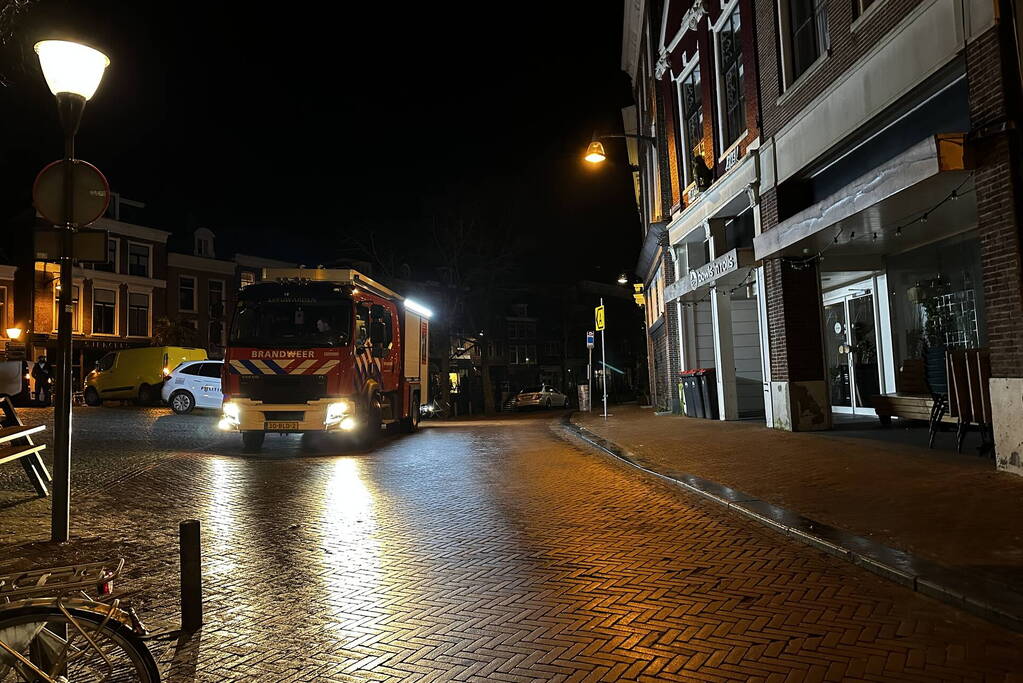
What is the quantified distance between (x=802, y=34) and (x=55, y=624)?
14058 mm

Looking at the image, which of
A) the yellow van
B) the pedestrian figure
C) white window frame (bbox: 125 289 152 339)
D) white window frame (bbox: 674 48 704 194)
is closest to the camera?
white window frame (bbox: 674 48 704 194)

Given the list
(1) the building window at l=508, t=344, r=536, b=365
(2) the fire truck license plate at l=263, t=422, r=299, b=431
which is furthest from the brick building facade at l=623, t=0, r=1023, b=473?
(1) the building window at l=508, t=344, r=536, b=365

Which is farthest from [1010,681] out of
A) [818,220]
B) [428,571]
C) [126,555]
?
[818,220]

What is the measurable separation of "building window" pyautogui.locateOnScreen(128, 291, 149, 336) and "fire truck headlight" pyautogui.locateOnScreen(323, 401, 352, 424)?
112 ft

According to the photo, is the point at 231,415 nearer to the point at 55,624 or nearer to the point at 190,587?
the point at 190,587

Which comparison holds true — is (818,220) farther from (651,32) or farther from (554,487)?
(651,32)

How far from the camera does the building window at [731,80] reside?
15875 millimetres

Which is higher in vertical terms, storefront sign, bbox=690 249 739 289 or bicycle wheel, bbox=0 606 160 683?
storefront sign, bbox=690 249 739 289

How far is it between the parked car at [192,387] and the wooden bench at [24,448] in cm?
1097

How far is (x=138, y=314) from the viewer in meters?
41.4

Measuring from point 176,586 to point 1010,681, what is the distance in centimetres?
491

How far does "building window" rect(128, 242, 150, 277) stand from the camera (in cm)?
4078

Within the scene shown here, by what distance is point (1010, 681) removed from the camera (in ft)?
10.6

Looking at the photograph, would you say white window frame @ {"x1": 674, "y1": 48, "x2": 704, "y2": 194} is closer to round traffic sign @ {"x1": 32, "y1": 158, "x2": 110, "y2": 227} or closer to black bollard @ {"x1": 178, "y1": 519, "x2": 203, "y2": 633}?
round traffic sign @ {"x1": 32, "y1": 158, "x2": 110, "y2": 227}
